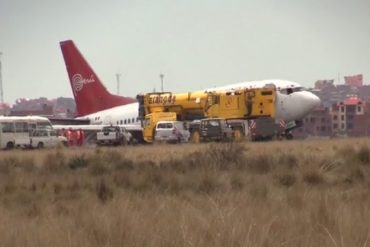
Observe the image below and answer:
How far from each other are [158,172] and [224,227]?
33.7 ft

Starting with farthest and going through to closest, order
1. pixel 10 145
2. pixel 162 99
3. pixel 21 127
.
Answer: pixel 162 99
pixel 21 127
pixel 10 145

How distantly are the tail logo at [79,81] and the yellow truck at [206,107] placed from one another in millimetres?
13014

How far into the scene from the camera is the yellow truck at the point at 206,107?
55750mm

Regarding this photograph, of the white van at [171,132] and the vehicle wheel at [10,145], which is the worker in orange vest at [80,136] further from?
the white van at [171,132]

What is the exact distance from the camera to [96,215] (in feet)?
28.7

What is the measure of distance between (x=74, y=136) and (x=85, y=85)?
47.4 ft

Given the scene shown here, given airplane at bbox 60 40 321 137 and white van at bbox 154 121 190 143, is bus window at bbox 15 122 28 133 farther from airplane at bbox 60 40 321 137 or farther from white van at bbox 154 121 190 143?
airplane at bbox 60 40 321 137

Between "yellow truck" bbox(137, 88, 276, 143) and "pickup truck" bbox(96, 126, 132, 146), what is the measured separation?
2.01 m

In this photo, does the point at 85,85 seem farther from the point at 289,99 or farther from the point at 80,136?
the point at 289,99

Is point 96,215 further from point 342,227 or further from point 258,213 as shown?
point 342,227

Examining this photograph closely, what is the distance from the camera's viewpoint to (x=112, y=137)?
193ft

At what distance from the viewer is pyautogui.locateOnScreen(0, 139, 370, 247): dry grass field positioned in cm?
714

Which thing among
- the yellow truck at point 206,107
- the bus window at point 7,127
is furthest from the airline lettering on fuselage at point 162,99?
the bus window at point 7,127

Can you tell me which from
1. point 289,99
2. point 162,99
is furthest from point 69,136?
point 289,99
